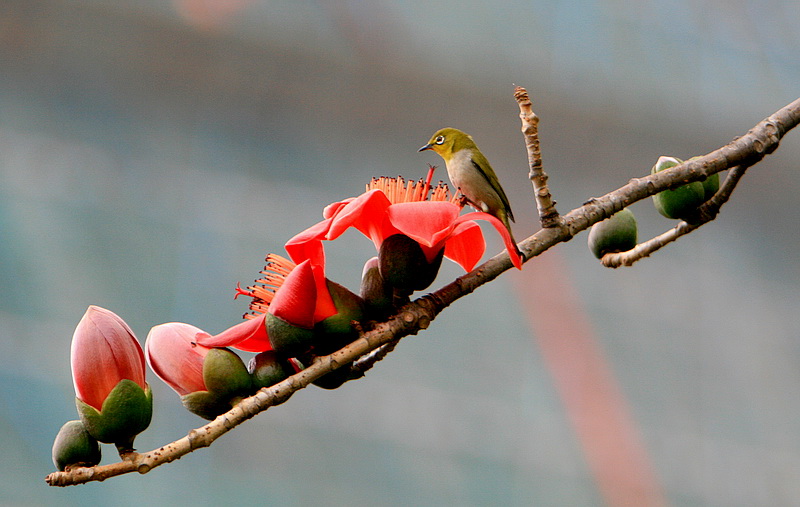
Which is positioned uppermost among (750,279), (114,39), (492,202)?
(114,39)

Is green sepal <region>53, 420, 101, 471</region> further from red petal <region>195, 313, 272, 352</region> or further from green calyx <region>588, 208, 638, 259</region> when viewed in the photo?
green calyx <region>588, 208, 638, 259</region>

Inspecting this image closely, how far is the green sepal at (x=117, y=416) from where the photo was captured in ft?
1.21

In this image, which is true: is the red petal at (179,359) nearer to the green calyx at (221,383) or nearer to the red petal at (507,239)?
the green calyx at (221,383)

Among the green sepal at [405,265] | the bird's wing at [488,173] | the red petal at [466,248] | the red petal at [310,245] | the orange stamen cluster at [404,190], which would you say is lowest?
the green sepal at [405,265]

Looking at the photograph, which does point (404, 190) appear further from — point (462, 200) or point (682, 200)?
point (682, 200)

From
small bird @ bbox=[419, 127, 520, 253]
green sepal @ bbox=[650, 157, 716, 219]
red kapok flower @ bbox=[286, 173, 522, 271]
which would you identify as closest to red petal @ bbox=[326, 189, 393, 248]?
red kapok flower @ bbox=[286, 173, 522, 271]

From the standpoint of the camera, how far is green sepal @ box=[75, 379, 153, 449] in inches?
14.5

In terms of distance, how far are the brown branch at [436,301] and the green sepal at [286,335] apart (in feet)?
0.07

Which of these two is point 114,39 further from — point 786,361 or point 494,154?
point 786,361

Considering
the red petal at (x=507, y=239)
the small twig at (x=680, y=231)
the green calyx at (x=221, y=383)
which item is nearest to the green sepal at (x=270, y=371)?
the green calyx at (x=221, y=383)

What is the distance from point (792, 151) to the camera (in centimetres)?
457

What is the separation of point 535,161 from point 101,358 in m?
0.24

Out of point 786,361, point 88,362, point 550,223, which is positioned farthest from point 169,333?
point 786,361

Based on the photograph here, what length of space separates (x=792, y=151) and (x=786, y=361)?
1224 mm
